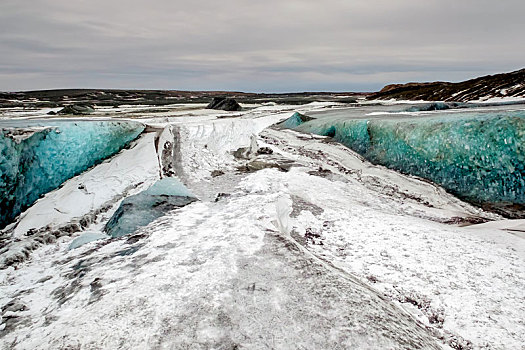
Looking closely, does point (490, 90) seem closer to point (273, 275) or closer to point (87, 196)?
point (273, 275)

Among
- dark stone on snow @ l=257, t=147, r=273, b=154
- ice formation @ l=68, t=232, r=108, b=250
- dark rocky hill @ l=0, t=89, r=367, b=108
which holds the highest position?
dark rocky hill @ l=0, t=89, r=367, b=108

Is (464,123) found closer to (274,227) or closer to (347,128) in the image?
(347,128)

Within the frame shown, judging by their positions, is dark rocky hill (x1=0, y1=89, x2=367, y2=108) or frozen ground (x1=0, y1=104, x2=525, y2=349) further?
dark rocky hill (x1=0, y1=89, x2=367, y2=108)

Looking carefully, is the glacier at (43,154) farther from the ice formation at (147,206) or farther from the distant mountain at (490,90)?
the distant mountain at (490,90)

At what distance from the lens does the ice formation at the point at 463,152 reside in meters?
6.12

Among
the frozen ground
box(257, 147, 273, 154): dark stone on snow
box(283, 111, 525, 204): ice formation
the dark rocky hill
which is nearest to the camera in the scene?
the frozen ground

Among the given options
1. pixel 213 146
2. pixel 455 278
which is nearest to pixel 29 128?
pixel 213 146

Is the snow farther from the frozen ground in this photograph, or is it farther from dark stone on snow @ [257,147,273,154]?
dark stone on snow @ [257,147,273,154]

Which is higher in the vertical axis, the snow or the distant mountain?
the distant mountain

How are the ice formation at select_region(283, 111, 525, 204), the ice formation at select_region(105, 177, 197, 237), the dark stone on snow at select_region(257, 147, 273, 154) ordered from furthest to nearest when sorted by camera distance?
1. the dark stone on snow at select_region(257, 147, 273, 154)
2. the ice formation at select_region(283, 111, 525, 204)
3. the ice formation at select_region(105, 177, 197, 237)

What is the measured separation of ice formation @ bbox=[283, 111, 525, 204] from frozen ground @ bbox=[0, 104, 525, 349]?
0.58 meters

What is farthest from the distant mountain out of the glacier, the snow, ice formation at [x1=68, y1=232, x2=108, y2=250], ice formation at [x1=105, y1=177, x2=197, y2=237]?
ice formation at [x1=68, y1=232, x2=108, y2=250]

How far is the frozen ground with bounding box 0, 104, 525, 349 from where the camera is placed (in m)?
2.46

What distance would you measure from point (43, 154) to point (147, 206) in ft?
10.9
